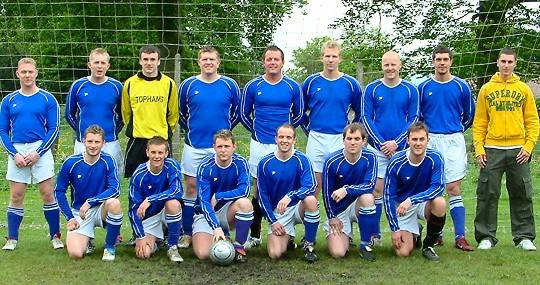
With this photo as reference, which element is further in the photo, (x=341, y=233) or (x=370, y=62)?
(x=370, y=62)

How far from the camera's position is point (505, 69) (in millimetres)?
6184

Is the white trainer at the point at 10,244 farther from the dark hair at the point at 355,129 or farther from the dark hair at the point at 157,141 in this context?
the dark hair at the point at 355,129

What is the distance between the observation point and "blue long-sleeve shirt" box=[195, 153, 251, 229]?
5.83m

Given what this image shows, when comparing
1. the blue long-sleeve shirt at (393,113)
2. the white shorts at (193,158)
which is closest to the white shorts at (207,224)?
the white shorts at (193,158)

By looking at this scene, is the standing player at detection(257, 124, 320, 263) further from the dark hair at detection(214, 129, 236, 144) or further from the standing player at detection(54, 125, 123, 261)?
the standing player at detection(54, 125, 123, 261)

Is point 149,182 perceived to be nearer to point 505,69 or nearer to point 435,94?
point 435,94

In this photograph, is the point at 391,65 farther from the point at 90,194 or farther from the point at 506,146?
the point at 90,194

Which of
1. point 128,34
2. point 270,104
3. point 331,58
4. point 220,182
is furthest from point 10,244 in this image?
point 128,34

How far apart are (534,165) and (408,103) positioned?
677 centimetres

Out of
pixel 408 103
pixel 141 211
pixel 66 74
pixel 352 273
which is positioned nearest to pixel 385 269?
pixel 352 273

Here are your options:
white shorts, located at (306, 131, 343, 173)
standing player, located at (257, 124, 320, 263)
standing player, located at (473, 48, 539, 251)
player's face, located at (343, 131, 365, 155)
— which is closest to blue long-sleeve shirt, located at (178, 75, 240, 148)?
standing player, located at (257, 124, 320, 263)

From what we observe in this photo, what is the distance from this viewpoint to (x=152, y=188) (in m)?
5.97

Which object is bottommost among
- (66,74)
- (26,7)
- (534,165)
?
(534,165)

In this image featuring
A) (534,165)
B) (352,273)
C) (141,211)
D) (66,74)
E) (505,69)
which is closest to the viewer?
(352,273)
